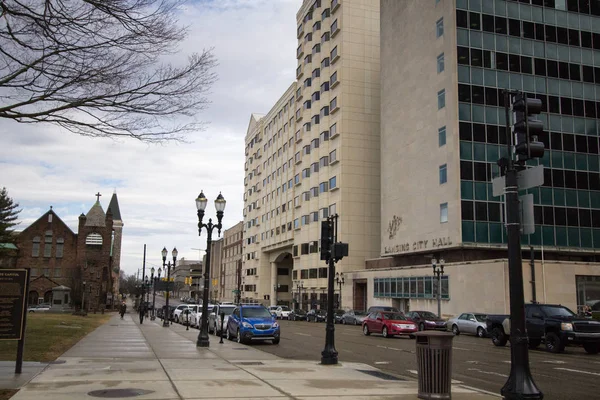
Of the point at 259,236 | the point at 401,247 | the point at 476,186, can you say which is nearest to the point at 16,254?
the point at 259,236

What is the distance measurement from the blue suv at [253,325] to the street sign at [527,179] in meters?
15.8

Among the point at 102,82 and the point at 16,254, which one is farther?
the point at 16,254

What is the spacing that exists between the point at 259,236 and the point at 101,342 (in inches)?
3294

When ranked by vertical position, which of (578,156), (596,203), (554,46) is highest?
(554,46)

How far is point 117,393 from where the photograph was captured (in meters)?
10.1

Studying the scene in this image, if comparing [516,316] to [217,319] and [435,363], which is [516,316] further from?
[217,319]

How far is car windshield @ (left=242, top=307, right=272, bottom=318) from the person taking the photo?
25.6 m

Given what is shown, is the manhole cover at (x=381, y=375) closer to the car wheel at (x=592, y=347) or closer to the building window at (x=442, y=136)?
the car wheel at (x=592, y=347)

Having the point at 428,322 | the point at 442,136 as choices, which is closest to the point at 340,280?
the point at 442,136

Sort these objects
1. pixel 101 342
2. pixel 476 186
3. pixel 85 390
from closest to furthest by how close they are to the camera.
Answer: pixel 85 390 → pixel 101 342 → pixel 476 186

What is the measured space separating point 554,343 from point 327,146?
182 feet

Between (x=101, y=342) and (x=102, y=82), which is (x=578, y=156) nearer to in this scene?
(x=101, y=342)

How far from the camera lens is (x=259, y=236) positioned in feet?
350

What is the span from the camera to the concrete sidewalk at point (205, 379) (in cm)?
1023
